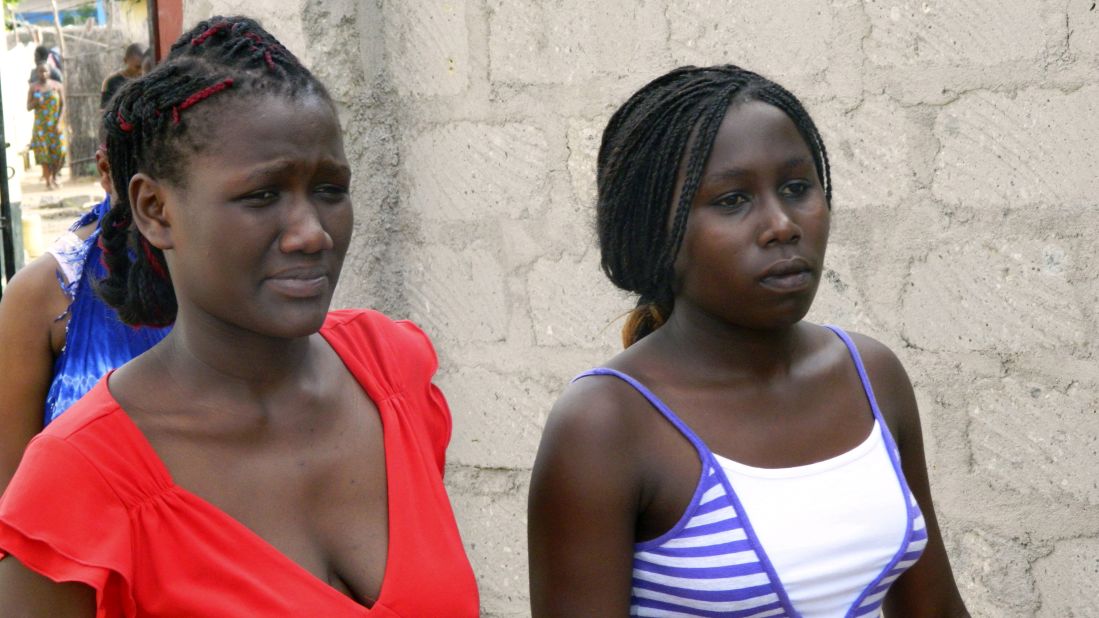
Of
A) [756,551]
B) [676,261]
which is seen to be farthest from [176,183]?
[756,551]

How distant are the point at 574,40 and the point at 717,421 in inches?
73.7

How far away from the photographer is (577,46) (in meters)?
3.43

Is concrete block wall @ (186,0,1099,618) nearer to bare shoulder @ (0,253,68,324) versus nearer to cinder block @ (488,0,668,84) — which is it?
cinder block @ (488,0,668,84)

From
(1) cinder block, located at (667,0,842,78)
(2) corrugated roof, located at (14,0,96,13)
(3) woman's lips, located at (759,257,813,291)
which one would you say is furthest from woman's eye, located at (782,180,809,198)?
(2) corrugated roof, located at (14,0,96,13)

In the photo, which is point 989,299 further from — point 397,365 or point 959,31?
point 397,365

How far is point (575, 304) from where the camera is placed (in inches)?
138

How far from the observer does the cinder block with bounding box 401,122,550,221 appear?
140 inches

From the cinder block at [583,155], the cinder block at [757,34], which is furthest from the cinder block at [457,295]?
the cinder block at [757,34]

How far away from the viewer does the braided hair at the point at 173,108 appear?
1651 mm

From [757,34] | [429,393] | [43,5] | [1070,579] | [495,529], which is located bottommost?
[495,529]

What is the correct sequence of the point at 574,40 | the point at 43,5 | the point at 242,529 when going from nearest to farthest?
the point at 242,529
the point at 574,40
the point at 43,5

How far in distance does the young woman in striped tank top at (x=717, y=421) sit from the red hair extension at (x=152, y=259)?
24.0 inches

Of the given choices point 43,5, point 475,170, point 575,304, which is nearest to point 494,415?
point 575,304

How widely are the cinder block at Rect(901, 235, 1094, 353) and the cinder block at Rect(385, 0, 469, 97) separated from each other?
58.2 inches
